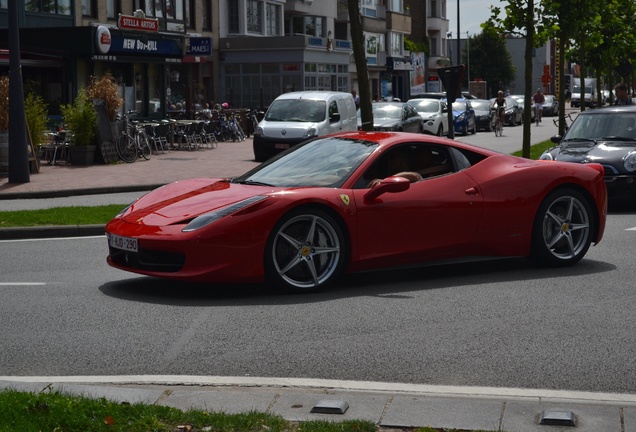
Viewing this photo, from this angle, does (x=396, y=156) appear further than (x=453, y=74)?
No

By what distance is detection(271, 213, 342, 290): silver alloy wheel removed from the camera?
8.98 metres

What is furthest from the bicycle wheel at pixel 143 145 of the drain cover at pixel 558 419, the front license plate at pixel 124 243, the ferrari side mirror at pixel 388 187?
the drain cover at pixel 558 419

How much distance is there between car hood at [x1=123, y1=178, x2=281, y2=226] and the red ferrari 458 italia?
1 centimetres

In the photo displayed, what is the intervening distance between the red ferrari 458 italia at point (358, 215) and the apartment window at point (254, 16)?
50681 mm

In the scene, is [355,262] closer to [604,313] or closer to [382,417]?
[604,313]

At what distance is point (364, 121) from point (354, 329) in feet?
56.3

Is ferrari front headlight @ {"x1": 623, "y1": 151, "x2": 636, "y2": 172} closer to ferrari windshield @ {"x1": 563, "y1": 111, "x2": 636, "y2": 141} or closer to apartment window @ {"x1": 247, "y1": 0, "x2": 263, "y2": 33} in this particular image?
ferrari windshield @ {"x1": 563, "y1": 111, "x2": 636, "y2": 141}

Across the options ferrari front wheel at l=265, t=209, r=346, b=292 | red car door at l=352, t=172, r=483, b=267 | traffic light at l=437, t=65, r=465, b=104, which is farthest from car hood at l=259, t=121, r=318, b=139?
ferrari front wheel at l=265, t=209, r=346, b=292

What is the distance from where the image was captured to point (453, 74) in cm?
1952

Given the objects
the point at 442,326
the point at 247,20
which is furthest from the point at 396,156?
the point at 247,20

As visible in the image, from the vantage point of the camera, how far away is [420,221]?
31.4ft

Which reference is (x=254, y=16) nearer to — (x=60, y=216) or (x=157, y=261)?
(x=60, y=216)

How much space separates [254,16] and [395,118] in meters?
26.8

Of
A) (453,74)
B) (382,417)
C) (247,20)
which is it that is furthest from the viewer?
(247,20)
